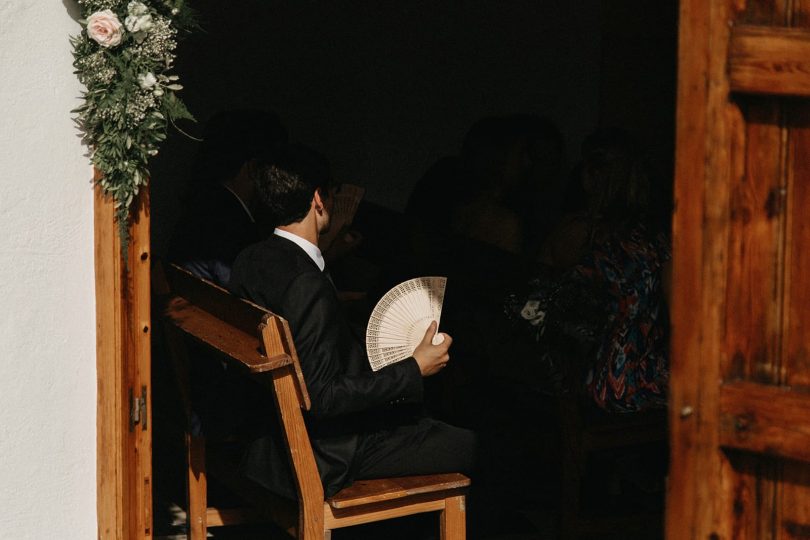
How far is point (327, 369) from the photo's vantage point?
11.4 feet

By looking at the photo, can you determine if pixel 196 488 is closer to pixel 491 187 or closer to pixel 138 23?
pixel 138 23

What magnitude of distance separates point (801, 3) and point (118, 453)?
203 cm

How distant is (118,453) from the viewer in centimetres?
334

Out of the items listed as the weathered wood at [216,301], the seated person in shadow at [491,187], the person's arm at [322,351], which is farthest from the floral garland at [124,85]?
the seated person in shadow at [491,187]

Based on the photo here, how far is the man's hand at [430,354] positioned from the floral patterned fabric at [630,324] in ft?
2.80

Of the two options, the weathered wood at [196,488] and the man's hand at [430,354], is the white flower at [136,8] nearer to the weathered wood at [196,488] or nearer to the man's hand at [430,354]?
the man's hand at [430,354]

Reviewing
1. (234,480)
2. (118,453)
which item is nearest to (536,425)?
(234,480)

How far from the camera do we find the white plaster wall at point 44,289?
311 cm

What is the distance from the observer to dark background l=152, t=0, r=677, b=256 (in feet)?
Answer: 22.9

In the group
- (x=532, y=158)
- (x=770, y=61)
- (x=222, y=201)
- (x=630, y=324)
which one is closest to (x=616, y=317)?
(x=630, y=324)

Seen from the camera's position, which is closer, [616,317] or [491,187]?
[616,317]

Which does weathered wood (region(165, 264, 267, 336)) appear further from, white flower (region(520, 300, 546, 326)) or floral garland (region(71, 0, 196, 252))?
white flower (region(520, 300, 546, 326))

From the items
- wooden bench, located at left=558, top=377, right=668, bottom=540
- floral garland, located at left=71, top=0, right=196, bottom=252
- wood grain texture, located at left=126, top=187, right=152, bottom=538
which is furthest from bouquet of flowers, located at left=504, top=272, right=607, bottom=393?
floral garland, located at left=71, top=0, right=196, bottom=252

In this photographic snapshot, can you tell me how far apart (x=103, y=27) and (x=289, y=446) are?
1.20m
